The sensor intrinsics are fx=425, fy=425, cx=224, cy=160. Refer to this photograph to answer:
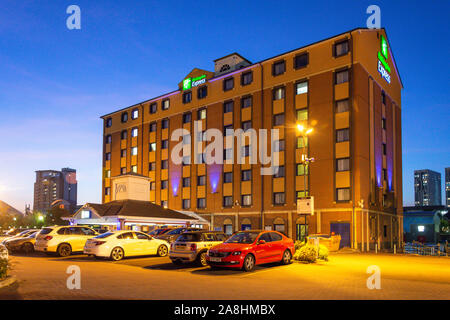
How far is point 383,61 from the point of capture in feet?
156

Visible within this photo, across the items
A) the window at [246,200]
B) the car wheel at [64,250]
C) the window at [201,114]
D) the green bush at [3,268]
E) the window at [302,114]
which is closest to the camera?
the green bush at [3,268]

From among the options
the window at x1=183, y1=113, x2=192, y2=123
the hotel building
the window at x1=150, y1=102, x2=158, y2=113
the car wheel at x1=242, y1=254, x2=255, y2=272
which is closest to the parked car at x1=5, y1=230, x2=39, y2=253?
the car wheel at x1=242, y1=254, x2=255, y2=272

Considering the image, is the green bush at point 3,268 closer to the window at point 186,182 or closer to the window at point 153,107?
the window at point 186,182

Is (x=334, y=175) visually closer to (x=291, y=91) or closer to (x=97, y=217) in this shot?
(x=291, y=91)

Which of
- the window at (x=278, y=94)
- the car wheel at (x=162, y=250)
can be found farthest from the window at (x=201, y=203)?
the car wheel at (x=162, y=250)

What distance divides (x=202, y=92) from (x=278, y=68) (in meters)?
12.6

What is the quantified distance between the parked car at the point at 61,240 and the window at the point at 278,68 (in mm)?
30457

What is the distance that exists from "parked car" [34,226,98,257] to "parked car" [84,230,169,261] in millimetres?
2760

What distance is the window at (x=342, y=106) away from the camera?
41.2 meters

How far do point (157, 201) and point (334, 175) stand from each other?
92.7ft

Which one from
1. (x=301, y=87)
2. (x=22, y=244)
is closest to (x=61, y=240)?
(x=22, y=244)

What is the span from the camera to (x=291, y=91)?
45625mm

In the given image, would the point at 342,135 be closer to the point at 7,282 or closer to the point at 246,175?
the point at 246,175
